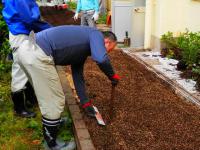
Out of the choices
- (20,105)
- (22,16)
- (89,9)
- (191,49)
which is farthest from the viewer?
(89,9)

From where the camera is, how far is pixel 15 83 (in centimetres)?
586

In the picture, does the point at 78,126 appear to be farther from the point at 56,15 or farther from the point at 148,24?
the point at 56,15

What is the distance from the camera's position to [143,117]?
572cm

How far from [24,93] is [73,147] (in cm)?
157

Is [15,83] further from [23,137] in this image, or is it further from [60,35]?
[60,35]

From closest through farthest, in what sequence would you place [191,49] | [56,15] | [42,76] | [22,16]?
[42,76]
[22,16]
[191,49]
[56,15]

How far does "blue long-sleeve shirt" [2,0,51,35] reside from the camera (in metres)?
5.43

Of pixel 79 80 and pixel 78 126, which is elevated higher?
pixel 79 80

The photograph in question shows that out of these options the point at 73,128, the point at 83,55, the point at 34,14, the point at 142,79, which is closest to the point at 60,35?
the point at 83,55

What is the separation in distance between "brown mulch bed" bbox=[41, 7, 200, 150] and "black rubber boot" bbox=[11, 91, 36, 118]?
2.87 ft

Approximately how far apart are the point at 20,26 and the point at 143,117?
78.8 inches

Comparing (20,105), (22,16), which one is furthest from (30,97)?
(22,16)

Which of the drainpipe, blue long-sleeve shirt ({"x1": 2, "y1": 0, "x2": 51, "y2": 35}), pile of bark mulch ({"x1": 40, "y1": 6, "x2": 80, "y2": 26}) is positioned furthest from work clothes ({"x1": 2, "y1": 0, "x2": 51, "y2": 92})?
pile of bark mulch ({"x1": 40, "y1": 6, "x2": 80, "y2": 26})

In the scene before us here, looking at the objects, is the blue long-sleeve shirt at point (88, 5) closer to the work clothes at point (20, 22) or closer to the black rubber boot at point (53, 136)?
the work clothes at point (20, 22)
